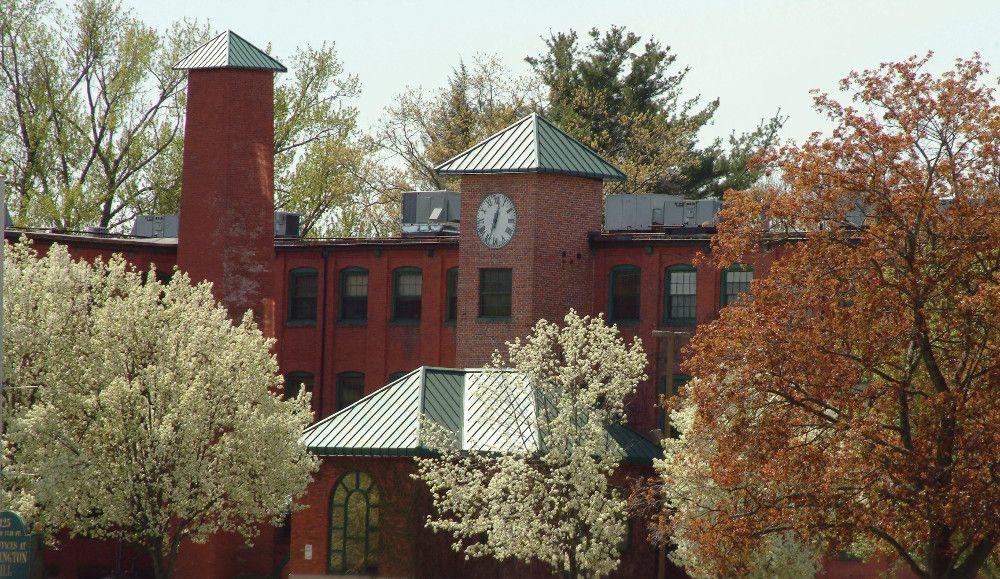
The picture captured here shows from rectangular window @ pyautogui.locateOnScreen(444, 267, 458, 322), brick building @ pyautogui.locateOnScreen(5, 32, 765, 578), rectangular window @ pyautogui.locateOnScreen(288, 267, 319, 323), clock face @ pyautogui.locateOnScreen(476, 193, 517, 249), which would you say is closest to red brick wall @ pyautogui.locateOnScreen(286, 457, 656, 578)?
brick building @ pyautogui.locateOnScreen(5, 32, 765, 578)

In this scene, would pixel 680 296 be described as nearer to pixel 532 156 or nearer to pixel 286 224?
pixel 532 156

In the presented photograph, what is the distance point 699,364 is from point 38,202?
133ft

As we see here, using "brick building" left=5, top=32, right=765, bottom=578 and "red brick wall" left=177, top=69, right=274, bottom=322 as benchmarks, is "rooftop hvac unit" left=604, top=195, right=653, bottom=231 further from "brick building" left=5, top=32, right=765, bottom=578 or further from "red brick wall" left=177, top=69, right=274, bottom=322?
"red brick wall" left=177, top=69, right=274, bottom=322

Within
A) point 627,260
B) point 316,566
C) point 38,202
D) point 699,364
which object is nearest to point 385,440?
point 316,566

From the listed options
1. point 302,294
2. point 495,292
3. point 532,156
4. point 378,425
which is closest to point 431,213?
point 302,294

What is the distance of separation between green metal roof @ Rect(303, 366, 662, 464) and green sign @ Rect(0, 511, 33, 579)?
49.3 feet

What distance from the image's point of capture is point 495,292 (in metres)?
46.5

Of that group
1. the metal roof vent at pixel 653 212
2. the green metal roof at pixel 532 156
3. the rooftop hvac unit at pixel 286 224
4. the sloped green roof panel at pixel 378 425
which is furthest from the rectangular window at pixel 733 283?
the rooftop hvac unit at pixel 286 224

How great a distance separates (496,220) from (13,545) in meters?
23.8

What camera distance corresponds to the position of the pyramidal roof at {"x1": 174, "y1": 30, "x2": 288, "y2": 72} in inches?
1822

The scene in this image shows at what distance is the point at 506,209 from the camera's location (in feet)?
152

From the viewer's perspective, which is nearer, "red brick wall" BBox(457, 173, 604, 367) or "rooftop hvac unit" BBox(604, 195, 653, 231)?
"red brick wall" BBox(457, 173, 604, 367)

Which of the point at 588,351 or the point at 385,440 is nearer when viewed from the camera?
the point at 588,351

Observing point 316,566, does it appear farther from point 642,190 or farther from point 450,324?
point 642,190
